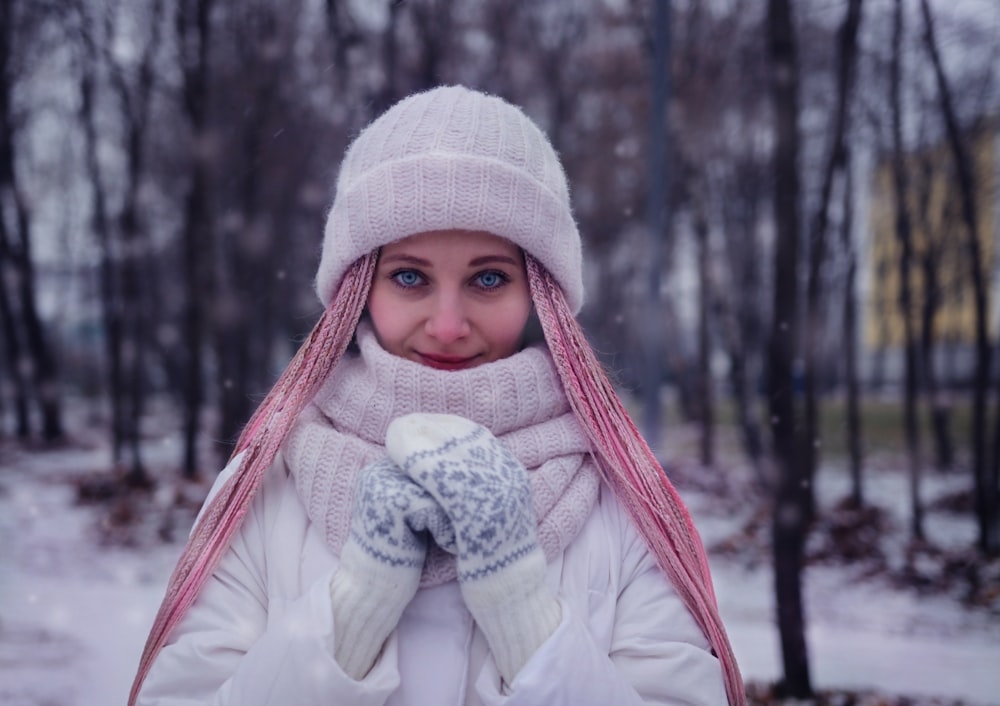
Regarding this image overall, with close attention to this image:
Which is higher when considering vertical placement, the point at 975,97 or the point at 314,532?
the point at 975,97

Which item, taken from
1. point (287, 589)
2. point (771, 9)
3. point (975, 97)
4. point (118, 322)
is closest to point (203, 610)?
point (287, 589)

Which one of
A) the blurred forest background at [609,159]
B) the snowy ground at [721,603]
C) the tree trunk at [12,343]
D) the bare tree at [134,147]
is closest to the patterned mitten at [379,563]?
the blurred forest background at [609,159]

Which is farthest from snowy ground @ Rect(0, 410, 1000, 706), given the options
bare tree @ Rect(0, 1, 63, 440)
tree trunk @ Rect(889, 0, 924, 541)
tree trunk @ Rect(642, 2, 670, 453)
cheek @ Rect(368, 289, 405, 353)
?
cheek @ Rect(368, 289, 405, 353)

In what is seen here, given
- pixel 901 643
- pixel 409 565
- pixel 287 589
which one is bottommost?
pixel 901 643

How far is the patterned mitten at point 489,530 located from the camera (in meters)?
1.17

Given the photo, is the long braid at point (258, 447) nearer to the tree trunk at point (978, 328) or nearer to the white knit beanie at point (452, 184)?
the white knit beanie at point (452, 184)

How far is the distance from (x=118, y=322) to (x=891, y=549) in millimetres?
8744

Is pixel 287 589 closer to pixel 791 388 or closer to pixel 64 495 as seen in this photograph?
pixel 791 388

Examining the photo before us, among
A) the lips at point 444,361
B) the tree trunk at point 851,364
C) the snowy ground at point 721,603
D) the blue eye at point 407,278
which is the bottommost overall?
the snowy ground at point 721,603

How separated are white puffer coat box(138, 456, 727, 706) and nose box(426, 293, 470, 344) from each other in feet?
1.33

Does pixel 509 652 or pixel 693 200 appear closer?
pixel 509 652

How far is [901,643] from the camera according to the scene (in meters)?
5.06

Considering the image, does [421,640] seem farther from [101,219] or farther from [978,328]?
[101,219]

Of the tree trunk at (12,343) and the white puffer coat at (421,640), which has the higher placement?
the white puffer coat at (421,640)
